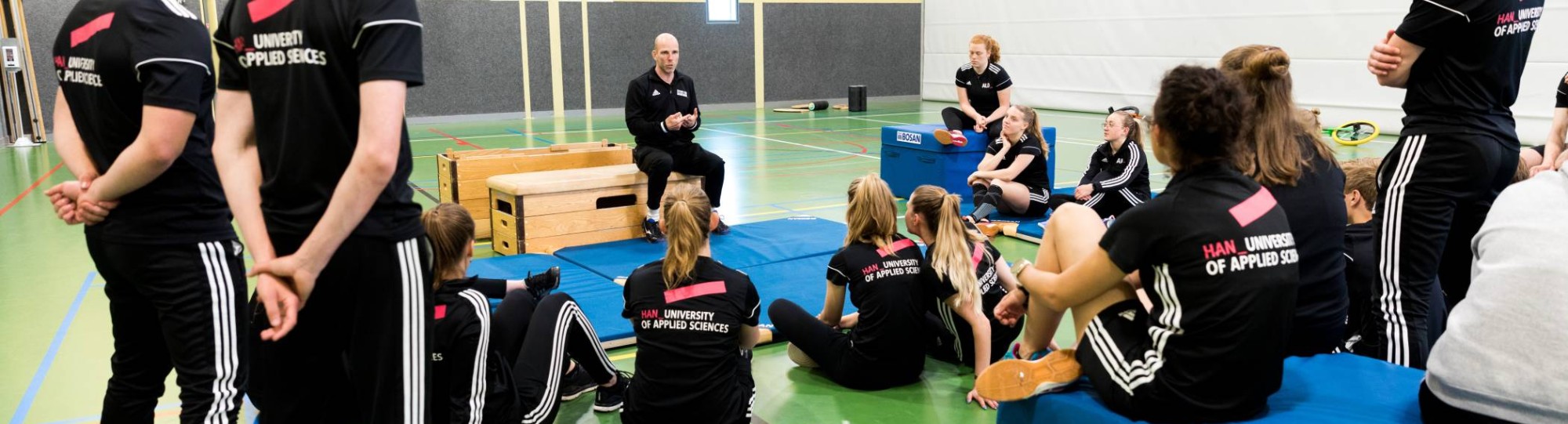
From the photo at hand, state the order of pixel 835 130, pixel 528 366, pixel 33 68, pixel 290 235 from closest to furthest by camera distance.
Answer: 1. pixel 290 235
2. pixel 528 366
3. pixel 33 68
4. pixel 835 130

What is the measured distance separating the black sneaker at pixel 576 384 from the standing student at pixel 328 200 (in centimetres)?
181

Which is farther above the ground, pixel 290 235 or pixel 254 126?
pixel 254 126

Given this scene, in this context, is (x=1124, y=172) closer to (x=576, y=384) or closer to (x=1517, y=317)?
(x=576, y=384)

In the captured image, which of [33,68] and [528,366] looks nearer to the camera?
[528,366]

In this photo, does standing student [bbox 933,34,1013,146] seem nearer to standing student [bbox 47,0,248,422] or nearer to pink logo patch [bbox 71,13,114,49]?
standing student [bbox 47,0,248,422]

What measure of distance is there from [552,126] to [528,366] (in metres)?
11.5

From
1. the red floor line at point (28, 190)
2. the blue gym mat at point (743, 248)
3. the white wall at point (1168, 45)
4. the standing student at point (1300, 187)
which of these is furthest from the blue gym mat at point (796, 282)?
the white wall at point (1168, 45)

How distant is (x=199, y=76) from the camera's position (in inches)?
86.9

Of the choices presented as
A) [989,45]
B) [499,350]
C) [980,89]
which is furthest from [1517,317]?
[989,45]

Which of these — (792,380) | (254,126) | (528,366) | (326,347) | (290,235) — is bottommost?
(792,380)

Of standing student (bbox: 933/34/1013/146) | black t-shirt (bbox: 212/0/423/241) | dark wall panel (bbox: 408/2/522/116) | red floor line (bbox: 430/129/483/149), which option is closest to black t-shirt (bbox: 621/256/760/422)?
black t-shirt (bbox: 212/0/423/241)

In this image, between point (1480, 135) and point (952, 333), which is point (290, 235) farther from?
point (1480, 135)

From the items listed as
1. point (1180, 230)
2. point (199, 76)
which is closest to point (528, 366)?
point (199, 76)

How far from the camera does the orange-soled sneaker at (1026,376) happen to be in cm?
264
